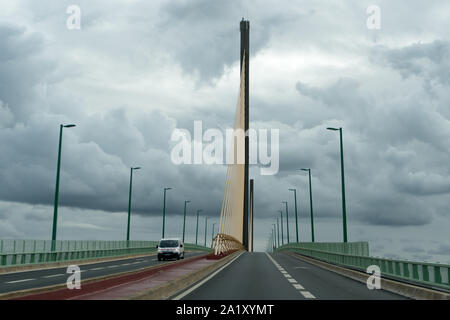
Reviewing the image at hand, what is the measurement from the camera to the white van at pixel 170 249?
4622 centimetres

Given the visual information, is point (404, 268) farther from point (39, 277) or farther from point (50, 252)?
point (50, 252)

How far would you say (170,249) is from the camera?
153 ft

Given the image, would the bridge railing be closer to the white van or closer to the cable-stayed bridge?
the cable-stayed bridge

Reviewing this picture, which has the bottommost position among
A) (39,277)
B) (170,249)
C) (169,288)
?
(39,277)

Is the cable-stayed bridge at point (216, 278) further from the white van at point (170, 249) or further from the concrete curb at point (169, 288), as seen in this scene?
the white van at point (170, 249)

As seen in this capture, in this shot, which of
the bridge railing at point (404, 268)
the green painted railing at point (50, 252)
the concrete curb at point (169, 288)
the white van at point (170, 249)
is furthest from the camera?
the white van at point (170, 249)

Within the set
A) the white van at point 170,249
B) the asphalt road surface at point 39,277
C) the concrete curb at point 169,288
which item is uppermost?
the white van at point 170,249

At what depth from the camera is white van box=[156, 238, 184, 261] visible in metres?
46.2

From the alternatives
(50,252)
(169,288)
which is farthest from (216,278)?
(50,252)

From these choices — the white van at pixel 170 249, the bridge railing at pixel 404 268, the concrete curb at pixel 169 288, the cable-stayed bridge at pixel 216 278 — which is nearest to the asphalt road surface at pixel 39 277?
the cable-stayed bridge at pixel 216 278

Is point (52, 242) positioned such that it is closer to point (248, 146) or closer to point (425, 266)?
point (425, 266)

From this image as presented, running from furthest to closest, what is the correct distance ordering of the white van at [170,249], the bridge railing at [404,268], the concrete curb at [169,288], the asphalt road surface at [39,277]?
the white van at [170,249]
the asphalt road surface at [39,277]
the bridge railing at [404,268]
the concrete curb at [169,288]

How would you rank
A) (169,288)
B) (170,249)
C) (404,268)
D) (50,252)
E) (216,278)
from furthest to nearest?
(170,249) → (50,252) → (216,278) → (404,268) → (169,288)
